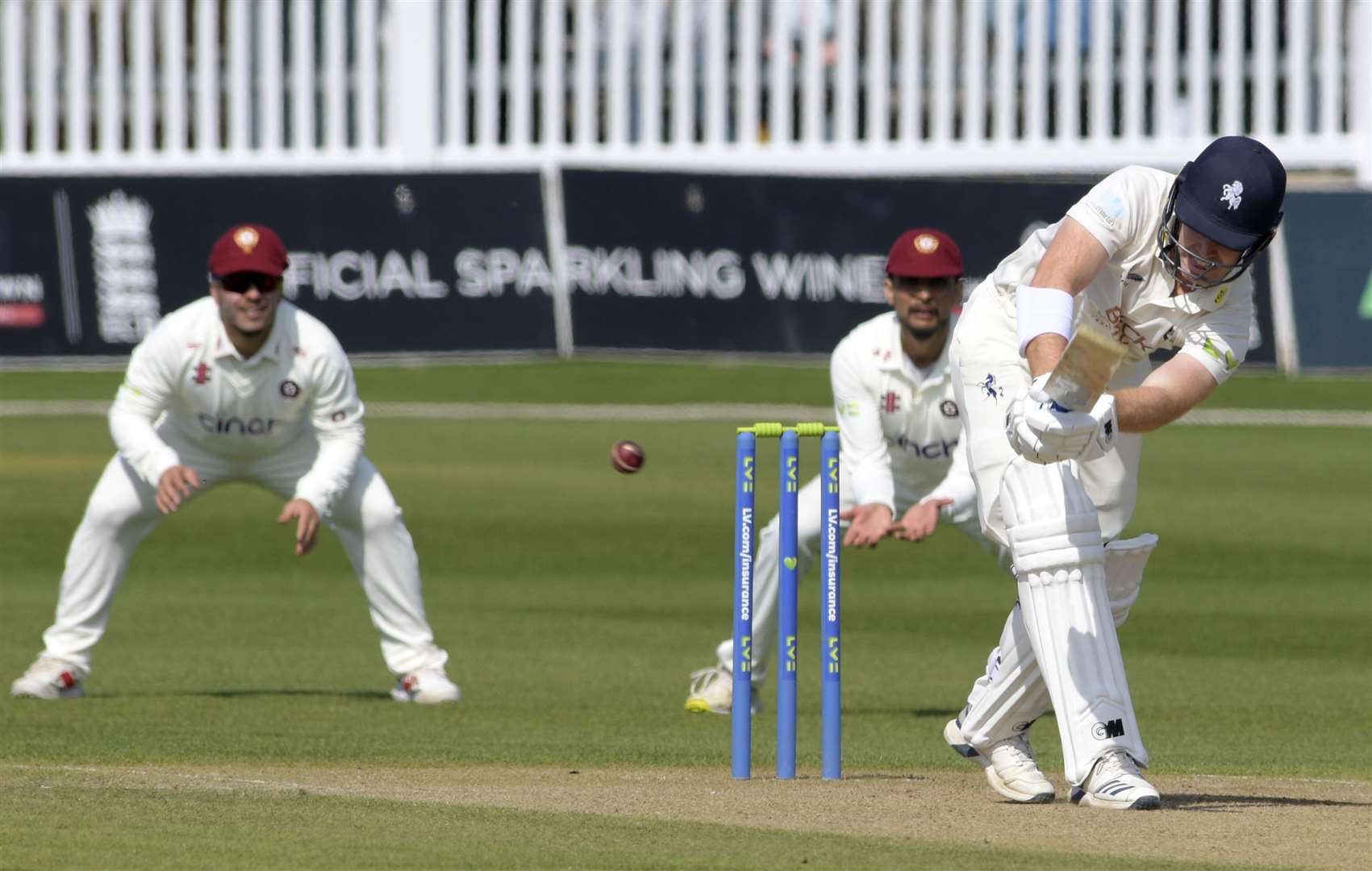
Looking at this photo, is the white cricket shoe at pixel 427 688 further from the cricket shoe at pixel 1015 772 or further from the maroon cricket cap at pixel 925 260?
the cricket shoe at pixel 1015 772

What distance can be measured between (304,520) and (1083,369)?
340 centimetres

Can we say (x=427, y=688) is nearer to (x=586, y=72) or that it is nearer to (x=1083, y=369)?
(x=1083, y=369)

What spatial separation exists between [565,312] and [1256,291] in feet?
18.8

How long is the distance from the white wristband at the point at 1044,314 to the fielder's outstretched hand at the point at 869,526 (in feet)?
6.20

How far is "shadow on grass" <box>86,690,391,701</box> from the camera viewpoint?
823 centimetres

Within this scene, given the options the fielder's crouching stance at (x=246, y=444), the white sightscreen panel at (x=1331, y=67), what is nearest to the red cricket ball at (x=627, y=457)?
the fielder's crouching stance at (x=246, y=444)

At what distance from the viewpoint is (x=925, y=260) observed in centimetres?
769

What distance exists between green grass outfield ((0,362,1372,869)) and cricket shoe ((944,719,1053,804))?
0.74m

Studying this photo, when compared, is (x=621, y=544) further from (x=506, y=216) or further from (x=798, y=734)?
(x=506, y=216)

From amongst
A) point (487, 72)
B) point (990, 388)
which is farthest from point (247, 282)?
point (487, 72)

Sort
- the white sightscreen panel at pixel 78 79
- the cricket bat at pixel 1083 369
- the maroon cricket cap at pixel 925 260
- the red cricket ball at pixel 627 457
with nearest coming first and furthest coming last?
the cricket bat at pixel 1083 369
the red cricket ball at pixel 627 457
the maroon cricket cap at pixel 925 260
the white sightscreen panel at pixel 78 79

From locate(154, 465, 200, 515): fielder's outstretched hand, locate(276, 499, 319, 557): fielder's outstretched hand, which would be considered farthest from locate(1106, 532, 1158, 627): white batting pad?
locate(154, 465, 200, 515): fielder's outstretched hand

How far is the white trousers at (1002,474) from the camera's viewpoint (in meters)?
5.58

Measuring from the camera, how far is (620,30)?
27156 mm
